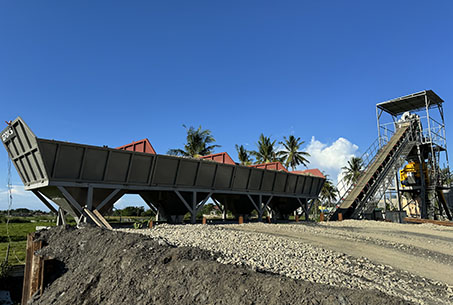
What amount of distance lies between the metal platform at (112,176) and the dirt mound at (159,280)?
4415 millimetres

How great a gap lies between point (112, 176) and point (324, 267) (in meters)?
11.7

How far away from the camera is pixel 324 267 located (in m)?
7.07

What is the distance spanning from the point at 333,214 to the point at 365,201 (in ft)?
11.1

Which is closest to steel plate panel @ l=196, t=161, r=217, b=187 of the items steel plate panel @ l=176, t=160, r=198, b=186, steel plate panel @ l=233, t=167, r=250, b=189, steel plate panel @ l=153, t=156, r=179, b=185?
steel plate panel @ l=176, t=160, r=198, b=186

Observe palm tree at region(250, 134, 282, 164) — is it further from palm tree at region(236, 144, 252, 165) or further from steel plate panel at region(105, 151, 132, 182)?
steel plate panel at region(105, 151, 132, 182)

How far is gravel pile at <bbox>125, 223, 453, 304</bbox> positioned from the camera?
230 inches

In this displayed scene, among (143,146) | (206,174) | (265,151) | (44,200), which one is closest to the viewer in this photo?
(44,200)

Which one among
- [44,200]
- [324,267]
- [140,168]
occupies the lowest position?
[44,200]

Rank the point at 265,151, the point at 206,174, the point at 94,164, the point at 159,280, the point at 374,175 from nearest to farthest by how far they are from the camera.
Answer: the point at 159,280, the point at 94,164, the point at 206,174, the point at 374,175, the point at 265,151

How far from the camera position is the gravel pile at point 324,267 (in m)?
5.85

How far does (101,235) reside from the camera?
9.73 meters

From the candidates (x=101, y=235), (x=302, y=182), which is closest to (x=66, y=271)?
(x=101, y=235)

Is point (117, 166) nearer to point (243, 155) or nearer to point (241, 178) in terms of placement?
point (241, 178)

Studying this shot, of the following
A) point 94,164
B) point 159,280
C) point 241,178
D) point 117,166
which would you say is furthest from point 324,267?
point 241,178
